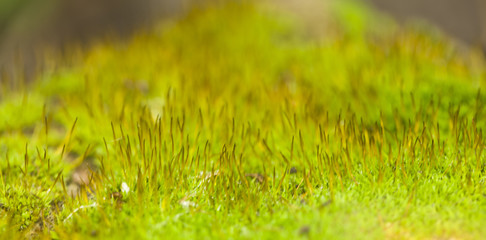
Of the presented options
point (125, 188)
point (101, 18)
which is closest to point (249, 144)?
point (125, 188)

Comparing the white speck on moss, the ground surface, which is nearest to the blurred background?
the ground surface

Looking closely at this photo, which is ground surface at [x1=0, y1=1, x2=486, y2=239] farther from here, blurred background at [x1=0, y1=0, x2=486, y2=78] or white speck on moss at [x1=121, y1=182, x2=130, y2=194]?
blurred background at [x1=0, y1=0, x2=486, y2=78]

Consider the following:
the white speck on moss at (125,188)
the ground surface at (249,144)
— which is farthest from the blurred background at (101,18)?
the white speck on moss at (125,188)

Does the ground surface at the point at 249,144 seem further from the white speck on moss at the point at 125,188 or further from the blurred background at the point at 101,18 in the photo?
the blurred background at the point at 101,18

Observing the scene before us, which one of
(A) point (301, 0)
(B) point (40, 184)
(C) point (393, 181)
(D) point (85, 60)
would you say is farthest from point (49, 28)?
(C) point (393, 181)

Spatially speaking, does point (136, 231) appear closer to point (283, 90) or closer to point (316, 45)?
point (283, 90)
